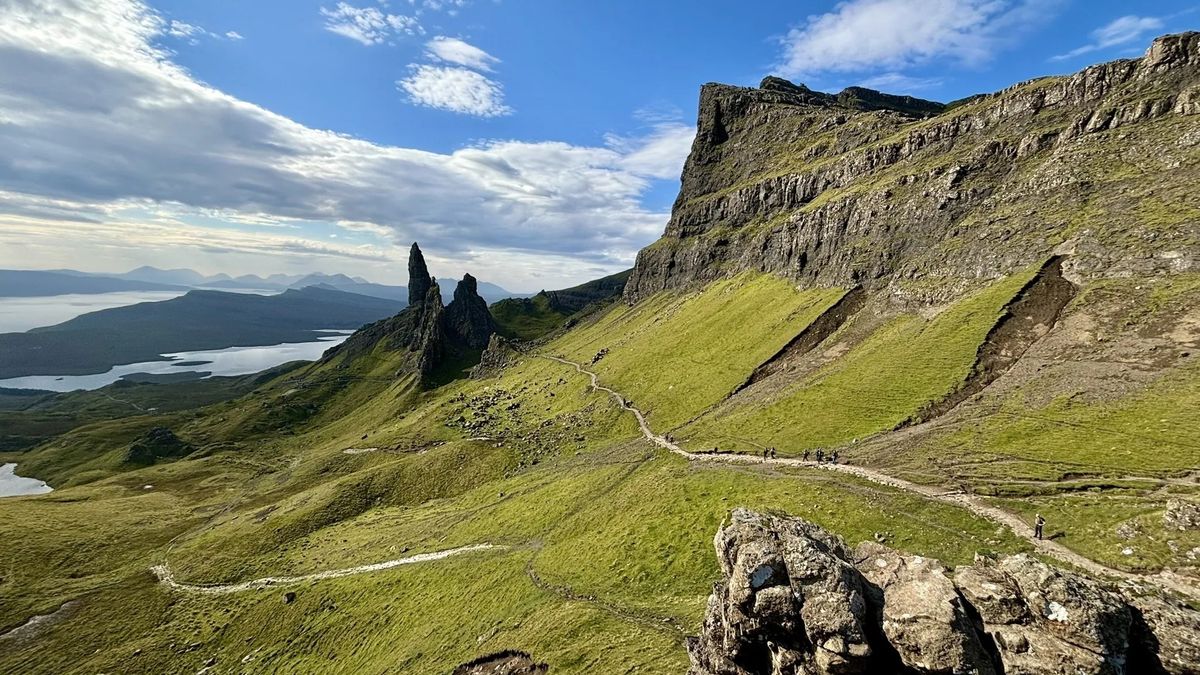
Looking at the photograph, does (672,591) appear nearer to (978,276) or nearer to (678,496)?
(678,496)

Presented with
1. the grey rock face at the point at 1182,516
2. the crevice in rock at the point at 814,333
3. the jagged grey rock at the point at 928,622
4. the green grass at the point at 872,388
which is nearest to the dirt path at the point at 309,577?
the green grass at the point at 872,388

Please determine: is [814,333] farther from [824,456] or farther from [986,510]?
[986,510]

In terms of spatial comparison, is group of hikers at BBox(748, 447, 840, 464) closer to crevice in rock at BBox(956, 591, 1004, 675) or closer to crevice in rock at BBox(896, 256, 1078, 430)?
crevice in rock at BBox(896, 256, 1078, 430)

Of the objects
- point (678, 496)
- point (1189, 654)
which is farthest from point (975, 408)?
point (1189, 654)

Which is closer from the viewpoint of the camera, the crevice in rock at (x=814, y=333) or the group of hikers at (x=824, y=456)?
the group of hikers at (x=824, y=456)

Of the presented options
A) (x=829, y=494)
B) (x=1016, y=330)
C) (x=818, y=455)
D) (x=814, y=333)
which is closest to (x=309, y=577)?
(x=829, y=494)

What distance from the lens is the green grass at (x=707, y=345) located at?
4035 inches

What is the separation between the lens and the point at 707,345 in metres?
128

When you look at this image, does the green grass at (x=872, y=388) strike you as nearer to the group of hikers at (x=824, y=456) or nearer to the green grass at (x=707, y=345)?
the group of hikers at (x=824, y=456)

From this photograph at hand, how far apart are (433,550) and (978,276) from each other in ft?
327

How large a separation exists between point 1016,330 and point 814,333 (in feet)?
121

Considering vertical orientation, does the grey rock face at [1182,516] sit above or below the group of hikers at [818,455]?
above

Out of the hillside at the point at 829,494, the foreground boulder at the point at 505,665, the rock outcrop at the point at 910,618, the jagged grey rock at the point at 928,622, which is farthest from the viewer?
the foreground boulder at the point at 505,665

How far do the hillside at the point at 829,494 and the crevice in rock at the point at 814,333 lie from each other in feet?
2.61
